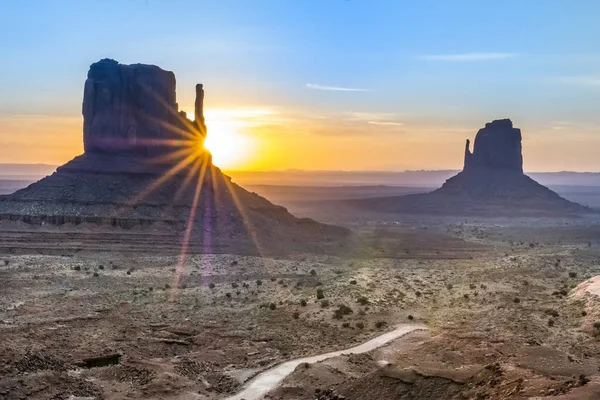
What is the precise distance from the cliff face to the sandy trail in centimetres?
12268

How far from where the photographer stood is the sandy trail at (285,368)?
850 inches

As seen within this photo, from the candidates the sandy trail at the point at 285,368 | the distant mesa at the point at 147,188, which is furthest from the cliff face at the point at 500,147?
the sandy trail at the point at 285,368

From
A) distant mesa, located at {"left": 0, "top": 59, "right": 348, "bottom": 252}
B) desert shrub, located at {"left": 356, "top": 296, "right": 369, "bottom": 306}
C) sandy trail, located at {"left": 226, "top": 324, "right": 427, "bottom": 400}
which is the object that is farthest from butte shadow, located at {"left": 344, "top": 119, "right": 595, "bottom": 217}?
sandy trail, located at {"left": 226, "top": 324, "right": 427, "bottom": 400}

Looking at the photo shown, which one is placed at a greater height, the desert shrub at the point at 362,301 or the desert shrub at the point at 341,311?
the desert shrub at the point at 362,301

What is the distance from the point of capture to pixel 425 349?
960 inches

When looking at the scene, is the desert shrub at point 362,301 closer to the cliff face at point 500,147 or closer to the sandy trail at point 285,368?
the sandy trail at point 285,368

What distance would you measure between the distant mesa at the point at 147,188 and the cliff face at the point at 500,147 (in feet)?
258

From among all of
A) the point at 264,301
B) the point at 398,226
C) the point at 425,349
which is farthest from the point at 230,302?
the point at 398,226

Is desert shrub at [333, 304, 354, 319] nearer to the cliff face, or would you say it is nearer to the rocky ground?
the rocky ground

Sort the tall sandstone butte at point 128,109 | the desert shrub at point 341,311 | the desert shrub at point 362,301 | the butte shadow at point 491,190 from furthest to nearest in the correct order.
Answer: the butte shadow at point 491,190 < the tall sandstone butte at point 128,109 < the desert shrub at point 362,301 < the desert shrub at point 341,311

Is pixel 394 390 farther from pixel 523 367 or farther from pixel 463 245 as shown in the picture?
pixel 463 245

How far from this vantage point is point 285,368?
80.0ft

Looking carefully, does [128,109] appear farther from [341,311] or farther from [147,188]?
[341,311]

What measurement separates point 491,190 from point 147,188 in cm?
9408
